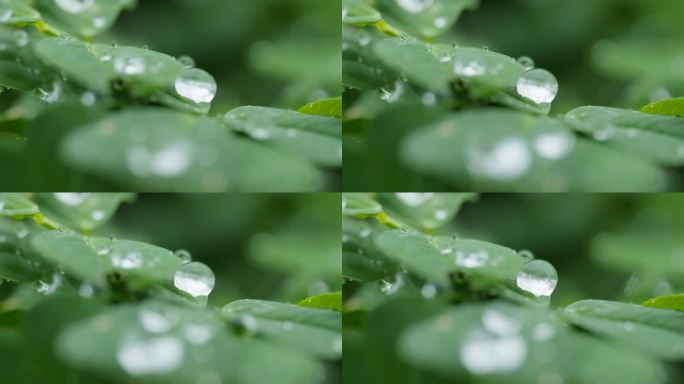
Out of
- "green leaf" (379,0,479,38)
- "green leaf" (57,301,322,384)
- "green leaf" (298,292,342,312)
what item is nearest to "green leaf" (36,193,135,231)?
"green leaf" (57,301,322,384)

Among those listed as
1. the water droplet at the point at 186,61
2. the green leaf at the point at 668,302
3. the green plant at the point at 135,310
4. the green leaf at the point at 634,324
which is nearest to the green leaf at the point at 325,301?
the green plant at the point at 135,310

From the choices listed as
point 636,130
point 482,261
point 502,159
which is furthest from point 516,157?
point 636,130

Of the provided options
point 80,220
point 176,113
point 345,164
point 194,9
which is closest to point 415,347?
point 345,164

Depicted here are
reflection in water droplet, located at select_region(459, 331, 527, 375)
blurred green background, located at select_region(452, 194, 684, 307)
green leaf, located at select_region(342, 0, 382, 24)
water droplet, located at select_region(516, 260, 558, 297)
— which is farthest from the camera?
blurred green background, located at select_region(452, 194, 684, 307)

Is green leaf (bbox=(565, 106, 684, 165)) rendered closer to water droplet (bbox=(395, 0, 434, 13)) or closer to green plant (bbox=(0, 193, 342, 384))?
water droplet (bbox=(395, 0, 434, 13))

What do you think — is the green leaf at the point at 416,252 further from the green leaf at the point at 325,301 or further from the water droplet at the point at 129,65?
the water droplet at the point at 129,65

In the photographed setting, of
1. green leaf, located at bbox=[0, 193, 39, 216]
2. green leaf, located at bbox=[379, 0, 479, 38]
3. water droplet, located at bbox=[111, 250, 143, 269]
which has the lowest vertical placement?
green leaf, located at bbox=[0, 193, 39, 216]

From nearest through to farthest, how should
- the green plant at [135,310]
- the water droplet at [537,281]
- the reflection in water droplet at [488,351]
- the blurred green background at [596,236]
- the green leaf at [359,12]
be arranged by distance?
the reflection in water droplet at [488,351] < the green plant at [135,310] < the water droplet at [537,281] < the green leaf at [359,12] < the blurred green background at [596,236]

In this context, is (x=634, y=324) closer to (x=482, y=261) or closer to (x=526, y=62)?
(x=482, y=261)
